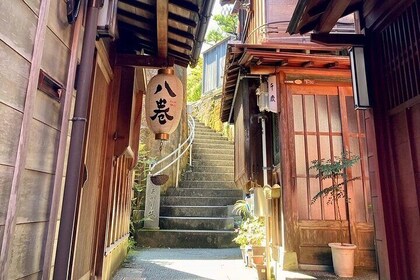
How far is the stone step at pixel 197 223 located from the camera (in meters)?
11.2

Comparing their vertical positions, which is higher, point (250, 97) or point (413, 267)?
point (250, 97)

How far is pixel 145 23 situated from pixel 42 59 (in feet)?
7.62

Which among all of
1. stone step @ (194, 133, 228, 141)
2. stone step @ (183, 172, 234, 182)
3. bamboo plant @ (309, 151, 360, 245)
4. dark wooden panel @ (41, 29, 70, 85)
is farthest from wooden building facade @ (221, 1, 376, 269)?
stone step @ (194, 133, 228, 141)

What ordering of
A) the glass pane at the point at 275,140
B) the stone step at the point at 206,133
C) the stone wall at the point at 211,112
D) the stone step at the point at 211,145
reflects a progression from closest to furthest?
the glass pane at the point at 275,140 → the stone step at the point at 211,145 → the stone step at the point at 206,133 → the stone wall at the point at 211,112

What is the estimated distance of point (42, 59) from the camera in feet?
7.29

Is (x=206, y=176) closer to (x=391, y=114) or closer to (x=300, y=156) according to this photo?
(x=300, y=156)

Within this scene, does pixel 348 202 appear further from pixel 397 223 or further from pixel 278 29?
pixel 278 29

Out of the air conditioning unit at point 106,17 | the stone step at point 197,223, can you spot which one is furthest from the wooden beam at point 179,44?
the stone step at point 197,223

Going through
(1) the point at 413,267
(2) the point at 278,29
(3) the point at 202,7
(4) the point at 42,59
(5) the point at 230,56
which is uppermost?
(2) the point at 278,29

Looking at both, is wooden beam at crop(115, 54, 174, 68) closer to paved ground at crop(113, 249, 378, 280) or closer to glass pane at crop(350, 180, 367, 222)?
paved ground at crop(113, 249, 378, 280)

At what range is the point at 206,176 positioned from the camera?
14523 mm

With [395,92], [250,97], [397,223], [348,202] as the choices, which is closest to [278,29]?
[250,97]

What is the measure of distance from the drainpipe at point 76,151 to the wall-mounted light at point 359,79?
3.08 m

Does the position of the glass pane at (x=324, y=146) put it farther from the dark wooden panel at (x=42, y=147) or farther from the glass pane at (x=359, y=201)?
the dark wooden panel at (x=42, y=147)
